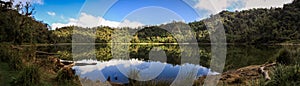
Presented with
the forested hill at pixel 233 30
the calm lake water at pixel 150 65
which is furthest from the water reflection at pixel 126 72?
the forested hill at pixel 233 30

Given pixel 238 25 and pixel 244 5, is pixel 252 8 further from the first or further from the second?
pixel 238 25

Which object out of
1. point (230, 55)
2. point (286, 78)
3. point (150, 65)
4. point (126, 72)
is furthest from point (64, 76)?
point (230, 55)

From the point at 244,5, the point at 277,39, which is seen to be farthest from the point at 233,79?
the point at 244,5

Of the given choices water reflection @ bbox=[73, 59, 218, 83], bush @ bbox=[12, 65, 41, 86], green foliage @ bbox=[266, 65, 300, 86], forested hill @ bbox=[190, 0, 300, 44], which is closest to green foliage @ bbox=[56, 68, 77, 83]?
bush @ bbox=[12, 65, 41, 86]

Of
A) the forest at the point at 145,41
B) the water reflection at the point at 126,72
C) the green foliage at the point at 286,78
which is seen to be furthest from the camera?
the water reflection at the point at 126,72

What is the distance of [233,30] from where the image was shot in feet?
251

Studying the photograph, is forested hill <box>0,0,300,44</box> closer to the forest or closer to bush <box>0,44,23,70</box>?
the forest

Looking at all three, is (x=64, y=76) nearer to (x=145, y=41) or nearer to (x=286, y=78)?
(x=286, y=78)

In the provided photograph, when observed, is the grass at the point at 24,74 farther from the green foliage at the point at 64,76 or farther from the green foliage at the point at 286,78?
the green foliage at the point at 286,78

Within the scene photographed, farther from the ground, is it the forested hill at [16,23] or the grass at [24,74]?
the forested hill at [16,23]

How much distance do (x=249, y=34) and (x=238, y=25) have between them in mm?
11137

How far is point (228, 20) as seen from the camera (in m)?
82.1

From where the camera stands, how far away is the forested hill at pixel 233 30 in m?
39.1

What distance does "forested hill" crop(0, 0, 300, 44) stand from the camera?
3911 cm
